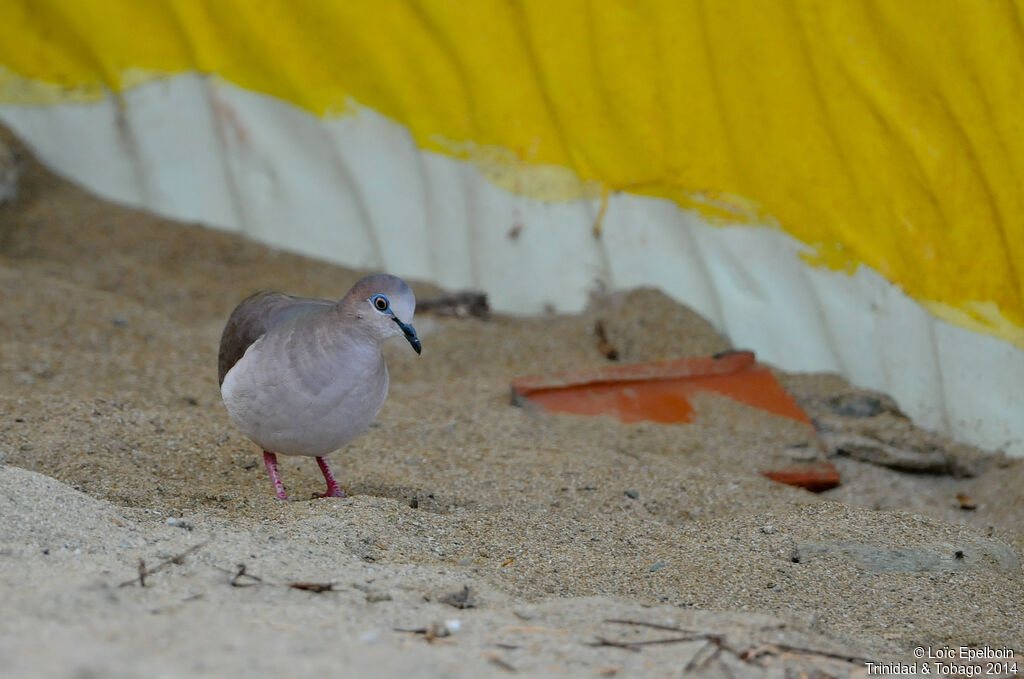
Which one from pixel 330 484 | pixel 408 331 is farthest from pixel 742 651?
pixel 330 484

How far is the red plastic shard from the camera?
4434 millimetres

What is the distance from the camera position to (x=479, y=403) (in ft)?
14.5

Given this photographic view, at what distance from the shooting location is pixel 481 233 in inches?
215

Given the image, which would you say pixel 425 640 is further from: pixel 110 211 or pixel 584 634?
pixel 110 211

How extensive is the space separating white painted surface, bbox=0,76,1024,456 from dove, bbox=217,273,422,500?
7.32 ft

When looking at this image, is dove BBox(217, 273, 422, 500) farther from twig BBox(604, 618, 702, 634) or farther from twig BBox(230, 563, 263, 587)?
twig BBox(604, 618, 702, 634)

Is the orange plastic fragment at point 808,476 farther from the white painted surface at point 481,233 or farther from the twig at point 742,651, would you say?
the twig at point 742,651

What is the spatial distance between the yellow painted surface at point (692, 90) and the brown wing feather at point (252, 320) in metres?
2.05

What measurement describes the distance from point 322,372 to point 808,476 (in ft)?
6.13

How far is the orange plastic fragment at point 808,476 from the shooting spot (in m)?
4.04

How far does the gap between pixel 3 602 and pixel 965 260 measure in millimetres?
3598

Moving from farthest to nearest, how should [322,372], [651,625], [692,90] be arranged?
[692,90] < [322,372] < [651,625]

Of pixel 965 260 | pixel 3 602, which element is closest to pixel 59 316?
pixel 3 602

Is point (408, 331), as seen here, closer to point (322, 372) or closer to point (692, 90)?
point (322, 372)
